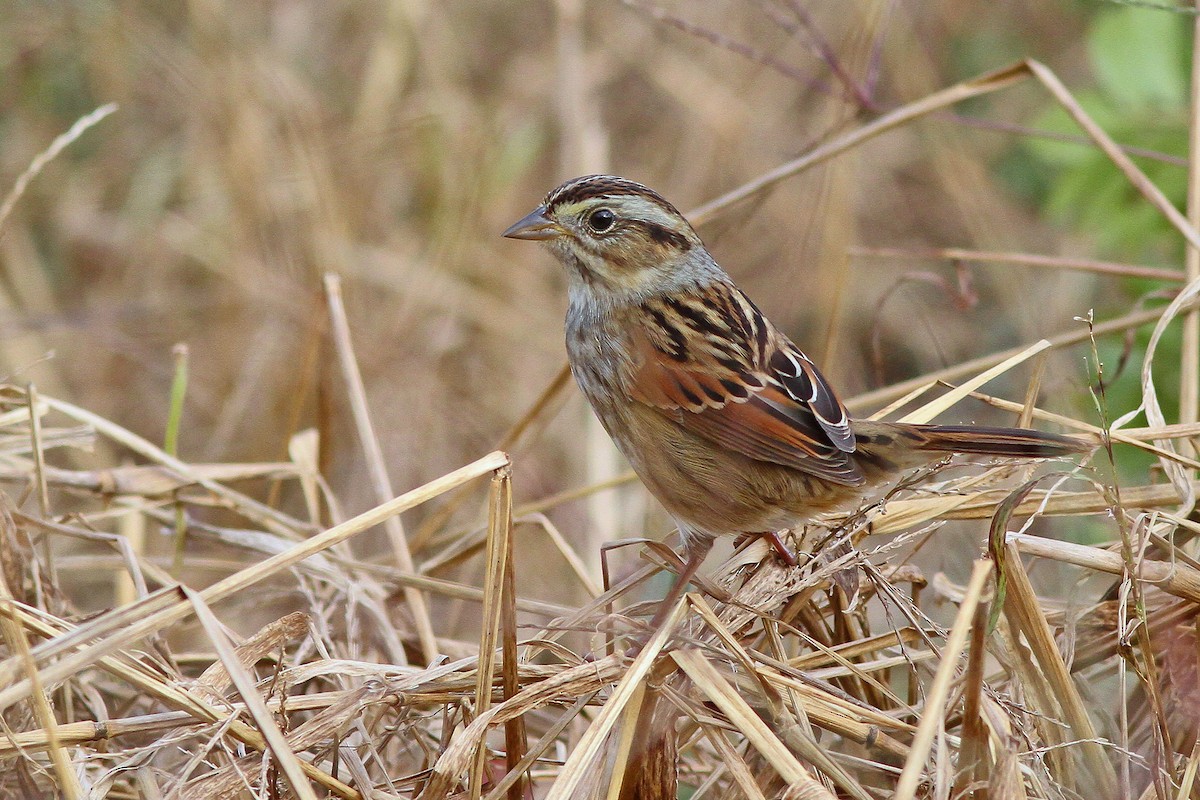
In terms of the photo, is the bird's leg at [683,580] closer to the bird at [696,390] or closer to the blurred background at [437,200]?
the bird at [696,390]

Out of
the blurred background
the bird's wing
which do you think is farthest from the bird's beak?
the blurred background

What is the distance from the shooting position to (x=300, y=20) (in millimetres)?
6133

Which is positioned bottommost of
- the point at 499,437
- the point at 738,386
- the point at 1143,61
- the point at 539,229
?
the point at 499,437

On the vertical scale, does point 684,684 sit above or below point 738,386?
below

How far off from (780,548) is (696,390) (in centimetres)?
43

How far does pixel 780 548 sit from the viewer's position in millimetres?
2658

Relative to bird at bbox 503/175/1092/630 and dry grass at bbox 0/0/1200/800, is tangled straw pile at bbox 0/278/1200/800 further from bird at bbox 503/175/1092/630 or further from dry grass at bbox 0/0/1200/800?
bird at bbox 503/175/1092/630

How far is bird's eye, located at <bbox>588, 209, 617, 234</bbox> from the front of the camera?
3.15 meters

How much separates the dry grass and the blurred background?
21 millimetres

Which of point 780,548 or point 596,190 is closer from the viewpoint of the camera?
point 780,548

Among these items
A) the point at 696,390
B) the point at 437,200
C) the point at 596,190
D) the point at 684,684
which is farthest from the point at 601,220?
the point at 437,200

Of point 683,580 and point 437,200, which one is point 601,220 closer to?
point 683,580

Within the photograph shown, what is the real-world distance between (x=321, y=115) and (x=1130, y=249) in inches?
141

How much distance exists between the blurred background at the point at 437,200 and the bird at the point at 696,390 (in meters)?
1.25
